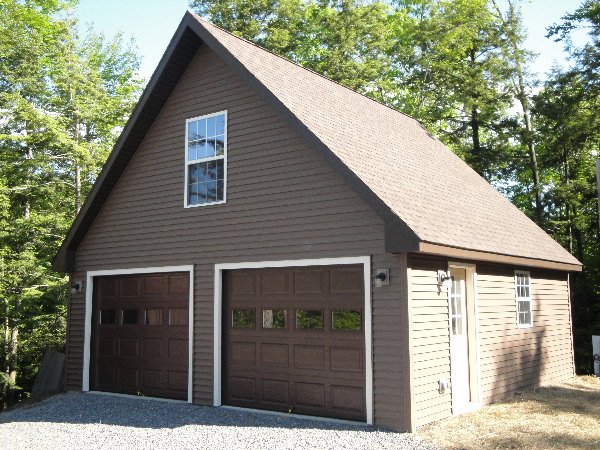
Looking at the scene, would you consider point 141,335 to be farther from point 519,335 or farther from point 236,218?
point 519,335

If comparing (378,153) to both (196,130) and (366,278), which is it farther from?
(196,130)

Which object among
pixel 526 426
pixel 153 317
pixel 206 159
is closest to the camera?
pixel 526 426

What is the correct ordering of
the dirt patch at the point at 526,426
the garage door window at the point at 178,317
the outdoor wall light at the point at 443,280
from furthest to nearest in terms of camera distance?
the garage door window at the point at 178,317 → the outdoor wall light at the point at 443,280 → the dirt patch at the point at 526,426

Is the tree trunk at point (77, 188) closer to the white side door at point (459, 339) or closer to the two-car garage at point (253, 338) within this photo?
the two-car garage at point (253, 338)

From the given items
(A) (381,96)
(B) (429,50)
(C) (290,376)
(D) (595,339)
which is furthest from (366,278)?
(A) (381,96)

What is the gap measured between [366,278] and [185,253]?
12.7 ft

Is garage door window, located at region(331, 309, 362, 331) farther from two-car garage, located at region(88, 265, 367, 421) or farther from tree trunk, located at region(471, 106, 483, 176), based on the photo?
tree trunk, located at region(471, 106, 483, 176)

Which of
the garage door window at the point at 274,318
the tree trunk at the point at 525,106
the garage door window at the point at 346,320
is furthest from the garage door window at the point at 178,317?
the tree trunk at the point at 525,106

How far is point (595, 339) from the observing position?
14688 millimetres

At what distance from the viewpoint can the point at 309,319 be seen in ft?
30.9

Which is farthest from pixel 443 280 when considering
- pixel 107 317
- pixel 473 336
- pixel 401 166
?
pixel 107 317

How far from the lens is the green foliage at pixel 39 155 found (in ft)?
62.5

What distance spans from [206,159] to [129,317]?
11.9ft

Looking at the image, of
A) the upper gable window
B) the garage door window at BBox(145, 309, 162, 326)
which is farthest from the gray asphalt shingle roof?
the garage door window at BBox(145, 309, 162, 326)
